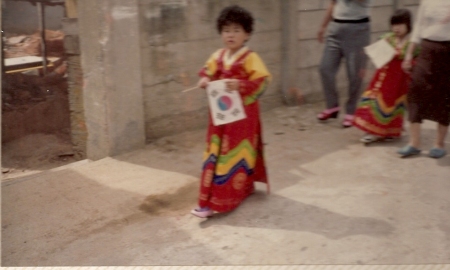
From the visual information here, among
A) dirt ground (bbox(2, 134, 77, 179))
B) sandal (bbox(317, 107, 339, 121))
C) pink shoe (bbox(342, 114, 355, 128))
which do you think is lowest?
dirt ground (bbox(2, 134, 77, 179))

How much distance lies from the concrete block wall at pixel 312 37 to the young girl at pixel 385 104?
40cm

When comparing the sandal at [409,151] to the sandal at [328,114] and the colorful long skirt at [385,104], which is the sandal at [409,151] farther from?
the sandal at [328,114]

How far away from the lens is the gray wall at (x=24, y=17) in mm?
3006

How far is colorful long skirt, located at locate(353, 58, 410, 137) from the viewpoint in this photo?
2.88m

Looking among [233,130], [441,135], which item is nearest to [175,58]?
[233,130]

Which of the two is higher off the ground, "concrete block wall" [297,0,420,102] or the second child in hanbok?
→ "concrete block wall" [297,0,420,102]

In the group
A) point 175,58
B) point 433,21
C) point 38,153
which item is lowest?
point 38,153

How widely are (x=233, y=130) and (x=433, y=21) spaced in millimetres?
962

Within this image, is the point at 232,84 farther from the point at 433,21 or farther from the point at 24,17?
the point at 24,17

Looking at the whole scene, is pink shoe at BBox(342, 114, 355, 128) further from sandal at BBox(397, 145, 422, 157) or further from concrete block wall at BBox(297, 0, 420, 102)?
sandal at BBox(397, 145, 422, 157)

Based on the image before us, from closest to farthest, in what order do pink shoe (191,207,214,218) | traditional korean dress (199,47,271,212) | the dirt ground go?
1. traditional korean dress (199,47,271,212)
2. pink shoe (191,207,214,218)
3. the dirt ground

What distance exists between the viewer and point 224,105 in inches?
81.9

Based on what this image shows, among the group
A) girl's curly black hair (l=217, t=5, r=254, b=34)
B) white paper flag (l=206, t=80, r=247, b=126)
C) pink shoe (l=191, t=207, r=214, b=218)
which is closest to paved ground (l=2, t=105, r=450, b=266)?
pink shoe (l=191, t=207, r=214, b=218)

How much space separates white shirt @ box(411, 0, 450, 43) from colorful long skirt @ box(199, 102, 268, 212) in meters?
0.82
